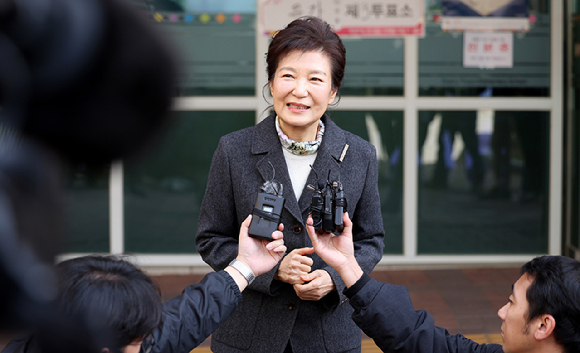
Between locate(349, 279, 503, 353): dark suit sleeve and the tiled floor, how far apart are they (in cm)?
238

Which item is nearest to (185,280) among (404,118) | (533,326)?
(404,118)

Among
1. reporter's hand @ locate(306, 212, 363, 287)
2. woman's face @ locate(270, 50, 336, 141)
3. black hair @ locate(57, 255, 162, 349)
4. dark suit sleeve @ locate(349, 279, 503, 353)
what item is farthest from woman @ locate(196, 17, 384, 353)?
black hair @ locate(57, 255, 162, 349)

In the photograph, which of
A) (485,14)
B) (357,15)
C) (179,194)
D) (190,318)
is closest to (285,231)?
(190,318)

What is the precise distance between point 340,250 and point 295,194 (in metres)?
0.43

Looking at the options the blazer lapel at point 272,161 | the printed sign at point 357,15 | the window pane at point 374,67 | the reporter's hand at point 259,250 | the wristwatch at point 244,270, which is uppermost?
the printed sign at point 357,15

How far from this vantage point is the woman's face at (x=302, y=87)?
6.20 feet

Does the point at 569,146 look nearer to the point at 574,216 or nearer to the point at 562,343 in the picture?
the point at 574,216

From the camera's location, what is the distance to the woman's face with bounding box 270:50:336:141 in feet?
6.20

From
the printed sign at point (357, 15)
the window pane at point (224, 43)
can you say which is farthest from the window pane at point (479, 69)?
the window pane at point (224, 43)

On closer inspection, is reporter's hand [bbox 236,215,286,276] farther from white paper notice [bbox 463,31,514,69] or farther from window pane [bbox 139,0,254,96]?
white paper notice [bbox 463,31,514,69]

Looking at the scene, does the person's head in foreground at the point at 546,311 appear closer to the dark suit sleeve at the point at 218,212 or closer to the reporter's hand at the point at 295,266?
the reporter's hand at the point at 295,266

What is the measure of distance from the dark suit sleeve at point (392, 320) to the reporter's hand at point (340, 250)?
65 millimetres

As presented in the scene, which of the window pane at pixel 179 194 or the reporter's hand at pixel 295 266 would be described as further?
the window pane at pixel 179 194

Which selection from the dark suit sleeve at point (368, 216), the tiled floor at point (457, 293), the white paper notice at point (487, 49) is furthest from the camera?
the white paper notice at point (487, 49)
